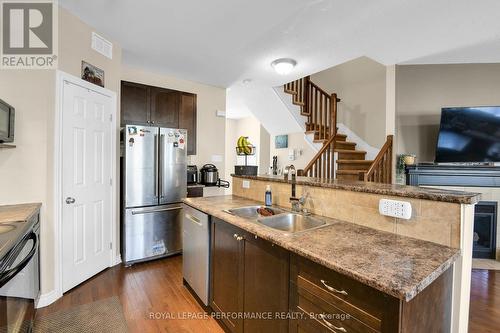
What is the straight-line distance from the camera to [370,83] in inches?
192

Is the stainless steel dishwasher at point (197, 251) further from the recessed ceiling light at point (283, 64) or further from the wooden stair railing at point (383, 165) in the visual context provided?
the wooden stair railing at point (383, 165)

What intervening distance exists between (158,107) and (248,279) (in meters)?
2.91

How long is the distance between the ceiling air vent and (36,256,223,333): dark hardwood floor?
8.11 feet

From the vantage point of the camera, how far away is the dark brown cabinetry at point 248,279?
1.36m

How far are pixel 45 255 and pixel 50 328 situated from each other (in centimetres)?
63

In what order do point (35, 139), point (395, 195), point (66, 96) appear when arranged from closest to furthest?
point (395, 195) < point (35, 139) < point (66, 96)

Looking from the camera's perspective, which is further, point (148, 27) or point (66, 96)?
point (148, 27)

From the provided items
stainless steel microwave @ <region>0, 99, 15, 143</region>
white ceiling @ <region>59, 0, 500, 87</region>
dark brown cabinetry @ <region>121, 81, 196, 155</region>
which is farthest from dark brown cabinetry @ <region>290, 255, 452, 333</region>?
dark brown cabinetry @ <region>121, 81, 196, 155</region>

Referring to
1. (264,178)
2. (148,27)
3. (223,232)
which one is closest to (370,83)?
(264,178)

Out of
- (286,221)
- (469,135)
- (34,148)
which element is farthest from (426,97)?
(34,148)

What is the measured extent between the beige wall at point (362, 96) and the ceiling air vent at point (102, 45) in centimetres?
440

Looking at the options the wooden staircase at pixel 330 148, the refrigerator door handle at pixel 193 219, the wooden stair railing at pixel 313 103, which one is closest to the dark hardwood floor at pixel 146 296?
the refrigerator door handle at pixel 193 219

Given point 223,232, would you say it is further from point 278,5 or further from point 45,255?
point 278,5

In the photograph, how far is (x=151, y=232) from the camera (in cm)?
318
